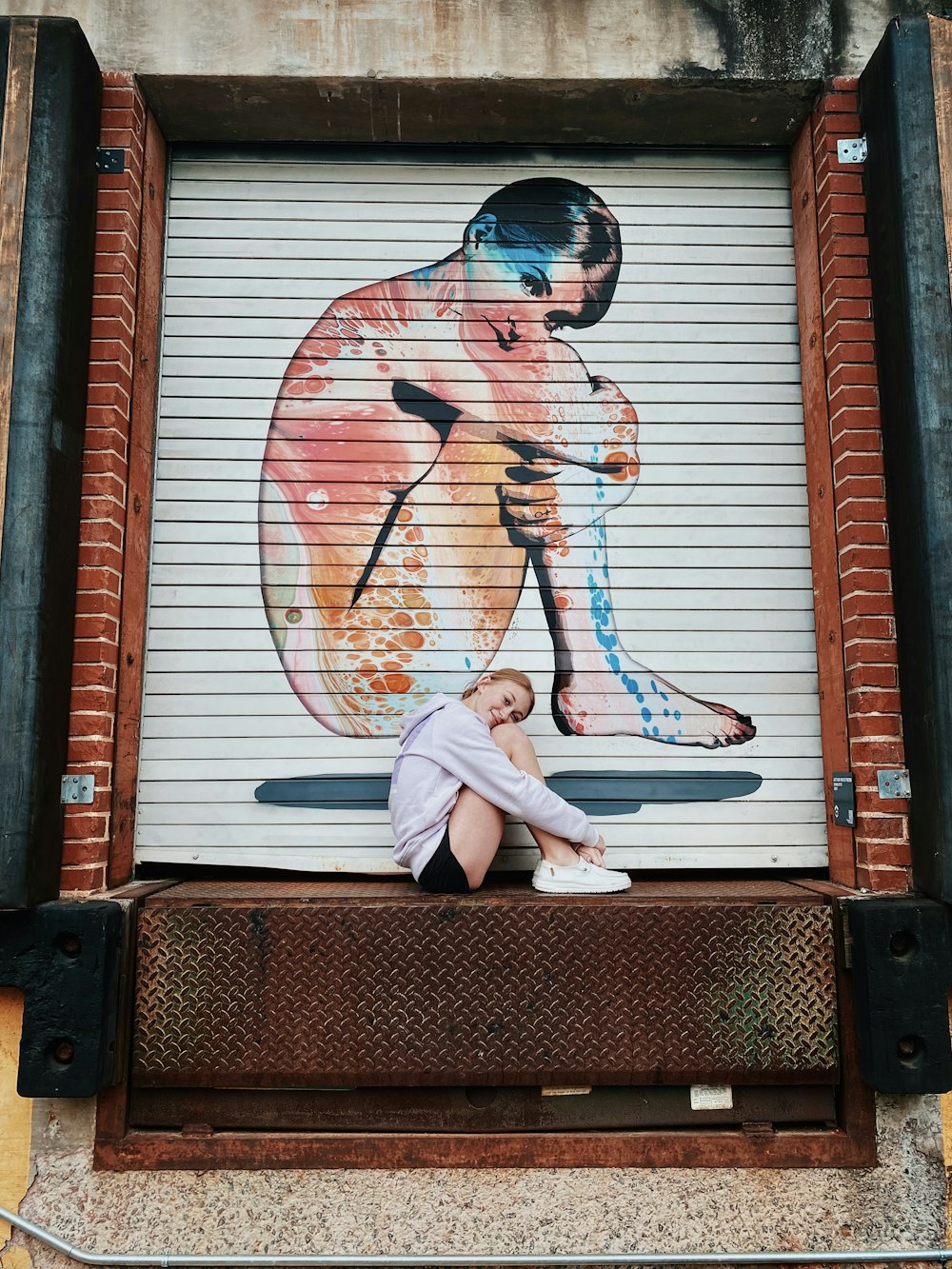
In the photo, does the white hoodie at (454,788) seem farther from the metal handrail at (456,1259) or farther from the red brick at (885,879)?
the metal handrail at (456,1259)

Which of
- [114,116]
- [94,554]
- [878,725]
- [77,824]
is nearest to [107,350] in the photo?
[94,554]

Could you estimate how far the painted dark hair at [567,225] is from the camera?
4.14 meters

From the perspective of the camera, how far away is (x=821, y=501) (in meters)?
3.80

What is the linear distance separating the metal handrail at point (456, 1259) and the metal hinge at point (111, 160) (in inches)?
163

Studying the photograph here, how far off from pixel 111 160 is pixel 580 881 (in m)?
3.65

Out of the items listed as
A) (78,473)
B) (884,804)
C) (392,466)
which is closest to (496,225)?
(392,466)

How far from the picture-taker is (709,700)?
3.88m

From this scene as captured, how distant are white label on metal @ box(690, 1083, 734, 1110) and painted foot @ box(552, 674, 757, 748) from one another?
Result: 4.50 ft

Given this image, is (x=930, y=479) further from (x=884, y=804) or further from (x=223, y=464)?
(x=223, y=464)

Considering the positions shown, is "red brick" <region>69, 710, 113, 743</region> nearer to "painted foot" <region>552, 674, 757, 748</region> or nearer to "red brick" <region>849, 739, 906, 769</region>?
"painted foot" <region>552, 674, 757, 748</region>

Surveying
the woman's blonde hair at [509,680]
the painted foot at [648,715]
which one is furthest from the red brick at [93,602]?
the painted foot at [648,715]

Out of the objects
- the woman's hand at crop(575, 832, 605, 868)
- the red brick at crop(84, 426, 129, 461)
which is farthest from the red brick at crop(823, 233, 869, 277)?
the red brick at crop(84, 426, 129, 461)

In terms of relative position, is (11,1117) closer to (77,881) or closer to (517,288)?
(77,881)

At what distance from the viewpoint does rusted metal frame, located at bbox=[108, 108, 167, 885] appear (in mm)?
3551
